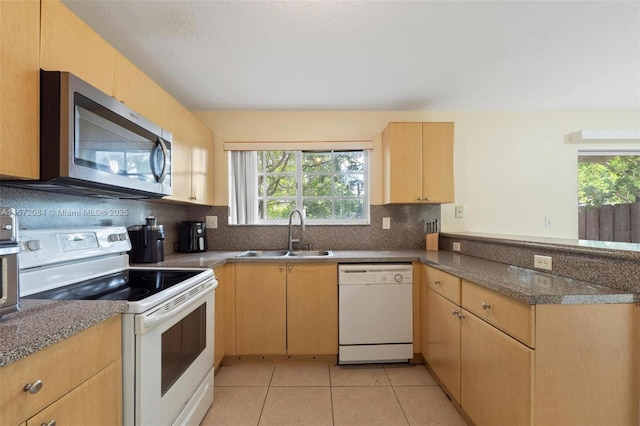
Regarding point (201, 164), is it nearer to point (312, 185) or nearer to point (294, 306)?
point (312, 185)

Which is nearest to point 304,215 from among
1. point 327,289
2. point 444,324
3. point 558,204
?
point 327,289

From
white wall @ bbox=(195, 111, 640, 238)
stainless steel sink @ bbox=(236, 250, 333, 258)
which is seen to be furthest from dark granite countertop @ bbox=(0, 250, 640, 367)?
white wall @ bbox=(195, 111, 640, 238)

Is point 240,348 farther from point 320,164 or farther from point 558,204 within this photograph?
point 558,204

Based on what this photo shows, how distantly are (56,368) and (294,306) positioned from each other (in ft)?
4.89

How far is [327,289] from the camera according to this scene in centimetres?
205

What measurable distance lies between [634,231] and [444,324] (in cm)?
273

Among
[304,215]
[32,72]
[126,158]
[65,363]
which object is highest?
[32,72]

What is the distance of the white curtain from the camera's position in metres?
2.62

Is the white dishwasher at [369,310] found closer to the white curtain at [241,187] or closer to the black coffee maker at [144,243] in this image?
the white curtain at [241,187]

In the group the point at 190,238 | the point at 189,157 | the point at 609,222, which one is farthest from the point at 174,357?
the point at 609,222

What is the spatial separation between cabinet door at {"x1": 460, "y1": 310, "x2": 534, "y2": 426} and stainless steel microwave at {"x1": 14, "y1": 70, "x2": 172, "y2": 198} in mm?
1840

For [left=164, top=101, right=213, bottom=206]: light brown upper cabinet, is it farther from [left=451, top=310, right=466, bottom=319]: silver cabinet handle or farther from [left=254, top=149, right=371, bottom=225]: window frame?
[left=451, top=310, right=466, bottom=319]: silver cabinet handle

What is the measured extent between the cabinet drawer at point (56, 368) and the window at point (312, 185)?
1.85 m

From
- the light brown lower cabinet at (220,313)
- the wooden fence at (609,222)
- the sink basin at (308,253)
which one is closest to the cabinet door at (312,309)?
the sink basin at (308,253)
